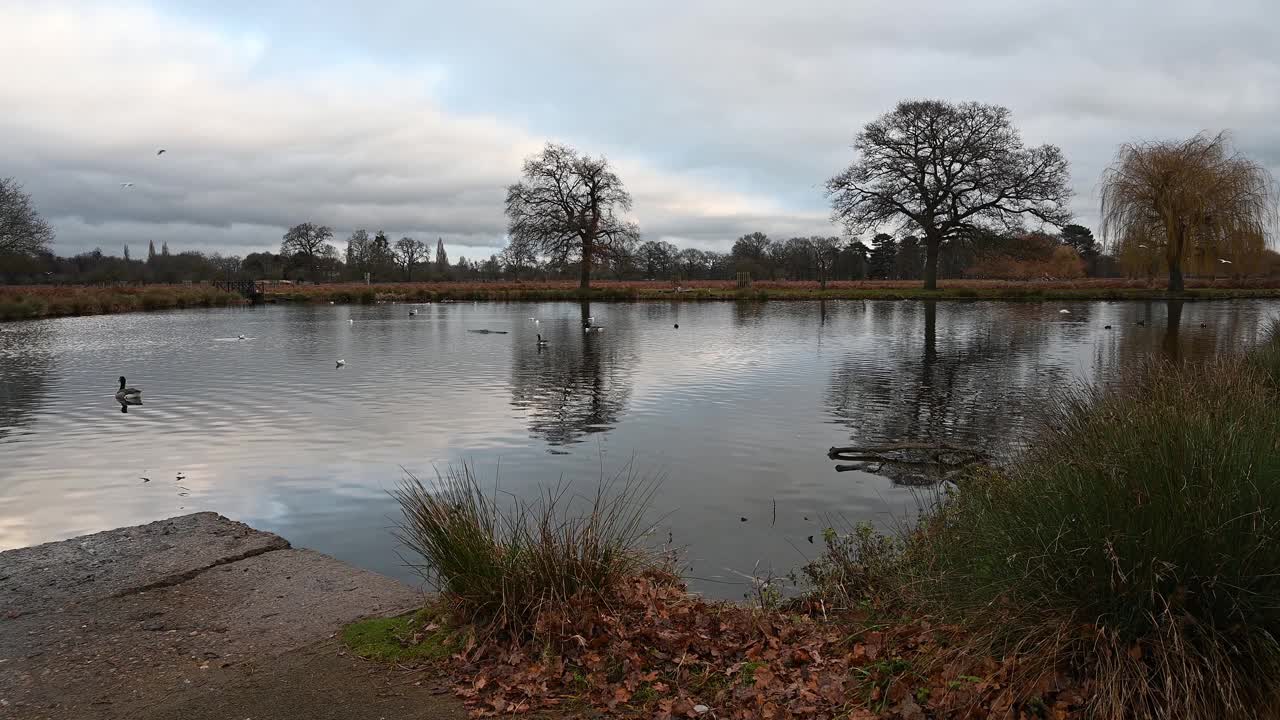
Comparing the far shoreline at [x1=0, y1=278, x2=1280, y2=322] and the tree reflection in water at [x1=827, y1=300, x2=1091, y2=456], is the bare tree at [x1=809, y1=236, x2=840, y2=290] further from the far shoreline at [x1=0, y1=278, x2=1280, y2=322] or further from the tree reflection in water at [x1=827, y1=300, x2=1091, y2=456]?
the tree reflection in water at [x1=827, y1=300, x2=1091, y2=456]

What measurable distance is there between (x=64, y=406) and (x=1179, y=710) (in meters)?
18.6

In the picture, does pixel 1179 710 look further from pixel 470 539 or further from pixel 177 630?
pixel 177 630

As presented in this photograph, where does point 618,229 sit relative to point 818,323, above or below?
above

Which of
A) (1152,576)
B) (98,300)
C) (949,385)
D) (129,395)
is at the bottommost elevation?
(949,385)

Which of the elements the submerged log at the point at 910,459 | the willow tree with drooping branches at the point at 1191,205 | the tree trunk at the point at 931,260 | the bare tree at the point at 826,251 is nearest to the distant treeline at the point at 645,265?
the bare tree at the point at 826,251

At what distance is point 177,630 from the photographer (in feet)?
17.1

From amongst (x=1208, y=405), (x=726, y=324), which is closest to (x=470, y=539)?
(x=1208, y=405)

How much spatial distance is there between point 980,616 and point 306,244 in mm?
106583

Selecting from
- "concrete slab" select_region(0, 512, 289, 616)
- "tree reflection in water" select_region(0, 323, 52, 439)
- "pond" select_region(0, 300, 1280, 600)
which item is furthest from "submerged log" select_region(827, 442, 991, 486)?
"tree reflection in water" select_region(0, 323, 52, 439)

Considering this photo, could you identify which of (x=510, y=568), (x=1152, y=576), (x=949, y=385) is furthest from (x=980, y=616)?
(x=949, y=385)

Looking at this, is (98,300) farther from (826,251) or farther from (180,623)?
(826,251)

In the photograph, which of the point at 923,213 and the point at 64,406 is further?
the point at 923,213

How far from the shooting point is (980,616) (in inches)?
162

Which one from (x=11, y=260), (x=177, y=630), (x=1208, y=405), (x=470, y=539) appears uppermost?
(x=11, y=260)
